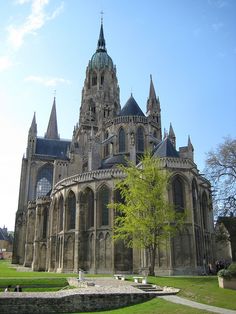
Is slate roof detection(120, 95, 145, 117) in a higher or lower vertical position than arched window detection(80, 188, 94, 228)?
higher

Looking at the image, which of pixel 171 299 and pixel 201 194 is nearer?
pixel 171 299

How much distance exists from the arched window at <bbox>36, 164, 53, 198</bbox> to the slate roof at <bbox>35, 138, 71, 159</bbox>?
314 centimetres

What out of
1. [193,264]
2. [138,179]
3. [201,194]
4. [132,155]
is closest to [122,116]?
[132,155]

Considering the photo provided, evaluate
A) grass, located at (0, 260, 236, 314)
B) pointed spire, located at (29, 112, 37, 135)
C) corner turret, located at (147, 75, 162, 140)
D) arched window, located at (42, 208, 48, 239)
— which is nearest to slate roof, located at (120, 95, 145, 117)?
corner turret, located at (147, 75, 162, 140)

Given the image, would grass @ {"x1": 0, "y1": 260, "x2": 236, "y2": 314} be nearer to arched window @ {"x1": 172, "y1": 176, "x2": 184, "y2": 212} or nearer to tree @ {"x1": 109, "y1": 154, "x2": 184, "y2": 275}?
tree @ {"x1": 109, "y1": 154, "x2": 184, "y2": 275}

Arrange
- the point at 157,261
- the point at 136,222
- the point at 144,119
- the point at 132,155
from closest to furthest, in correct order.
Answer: the point at 136,222 < the point at 157,261 < the point at 132,155 < the point at 144,119

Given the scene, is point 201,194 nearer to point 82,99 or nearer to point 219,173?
point 219,173

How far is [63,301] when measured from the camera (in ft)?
48.1

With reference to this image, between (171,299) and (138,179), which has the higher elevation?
(138,179)

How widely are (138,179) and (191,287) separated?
37.7 feet

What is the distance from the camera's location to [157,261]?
3009cm

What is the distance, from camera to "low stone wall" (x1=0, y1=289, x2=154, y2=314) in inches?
560

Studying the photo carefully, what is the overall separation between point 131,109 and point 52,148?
2391cm

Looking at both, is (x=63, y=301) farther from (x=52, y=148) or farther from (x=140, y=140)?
(x=52, y=148)
